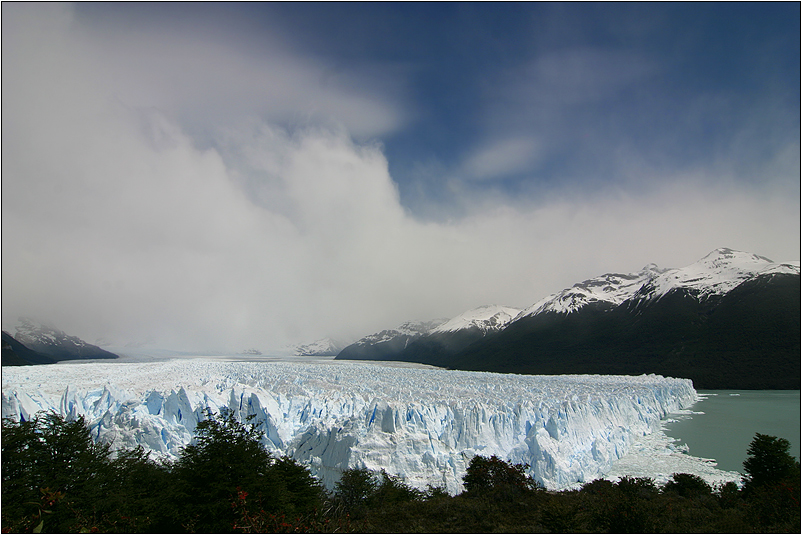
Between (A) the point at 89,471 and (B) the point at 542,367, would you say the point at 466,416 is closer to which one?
(A) the point at 89,471

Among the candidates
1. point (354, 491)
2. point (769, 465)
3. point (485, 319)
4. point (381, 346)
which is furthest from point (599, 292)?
point (354, 491)

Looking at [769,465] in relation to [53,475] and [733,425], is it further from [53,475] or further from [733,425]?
[733,425]

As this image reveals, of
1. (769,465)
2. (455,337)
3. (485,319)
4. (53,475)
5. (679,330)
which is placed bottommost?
(769,465)

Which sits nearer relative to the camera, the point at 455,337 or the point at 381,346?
the point at 455,337

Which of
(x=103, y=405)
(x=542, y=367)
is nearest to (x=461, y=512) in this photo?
(x=103, y=405)

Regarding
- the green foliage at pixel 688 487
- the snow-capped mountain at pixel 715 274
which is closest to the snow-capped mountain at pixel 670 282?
the snow-capped mountain at pixel 715 274

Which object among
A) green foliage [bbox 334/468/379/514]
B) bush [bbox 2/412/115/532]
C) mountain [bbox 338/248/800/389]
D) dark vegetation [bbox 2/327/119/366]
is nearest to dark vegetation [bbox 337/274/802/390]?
mountain [bbox 338/248/800/389]

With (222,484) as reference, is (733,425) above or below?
below

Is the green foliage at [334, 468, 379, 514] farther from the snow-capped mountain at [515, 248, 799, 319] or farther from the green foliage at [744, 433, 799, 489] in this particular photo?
the snow-capped mountain at [515, 248, 799, 319]
